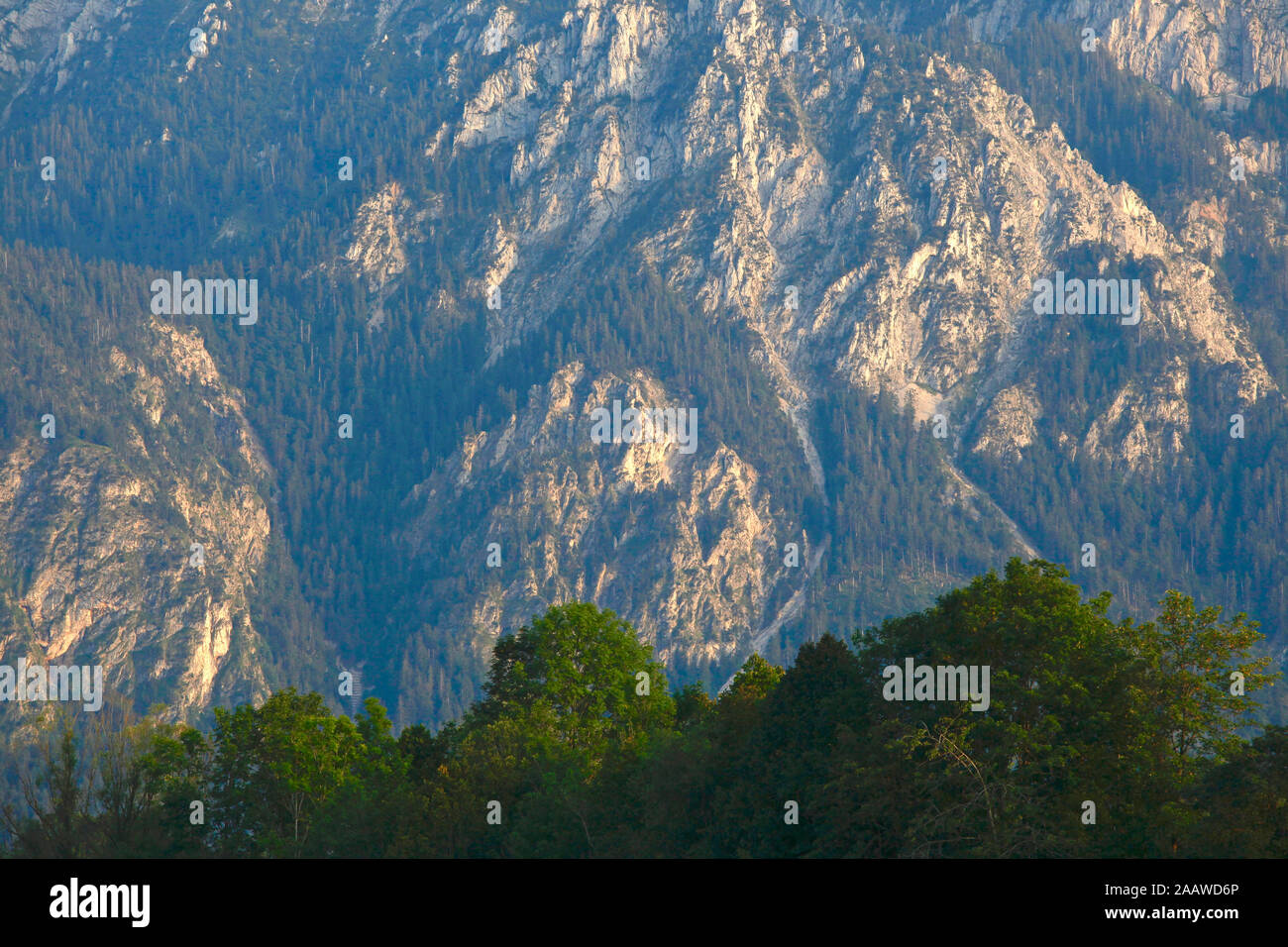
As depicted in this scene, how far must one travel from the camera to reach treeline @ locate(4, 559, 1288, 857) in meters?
67.9

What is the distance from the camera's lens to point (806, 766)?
78000mm

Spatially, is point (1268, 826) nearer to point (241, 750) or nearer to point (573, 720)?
point (573, 720)

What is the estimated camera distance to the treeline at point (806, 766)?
6794 centimetres

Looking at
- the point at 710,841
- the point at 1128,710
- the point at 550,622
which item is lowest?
the point at 710,841

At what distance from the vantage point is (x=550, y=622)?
120 m
